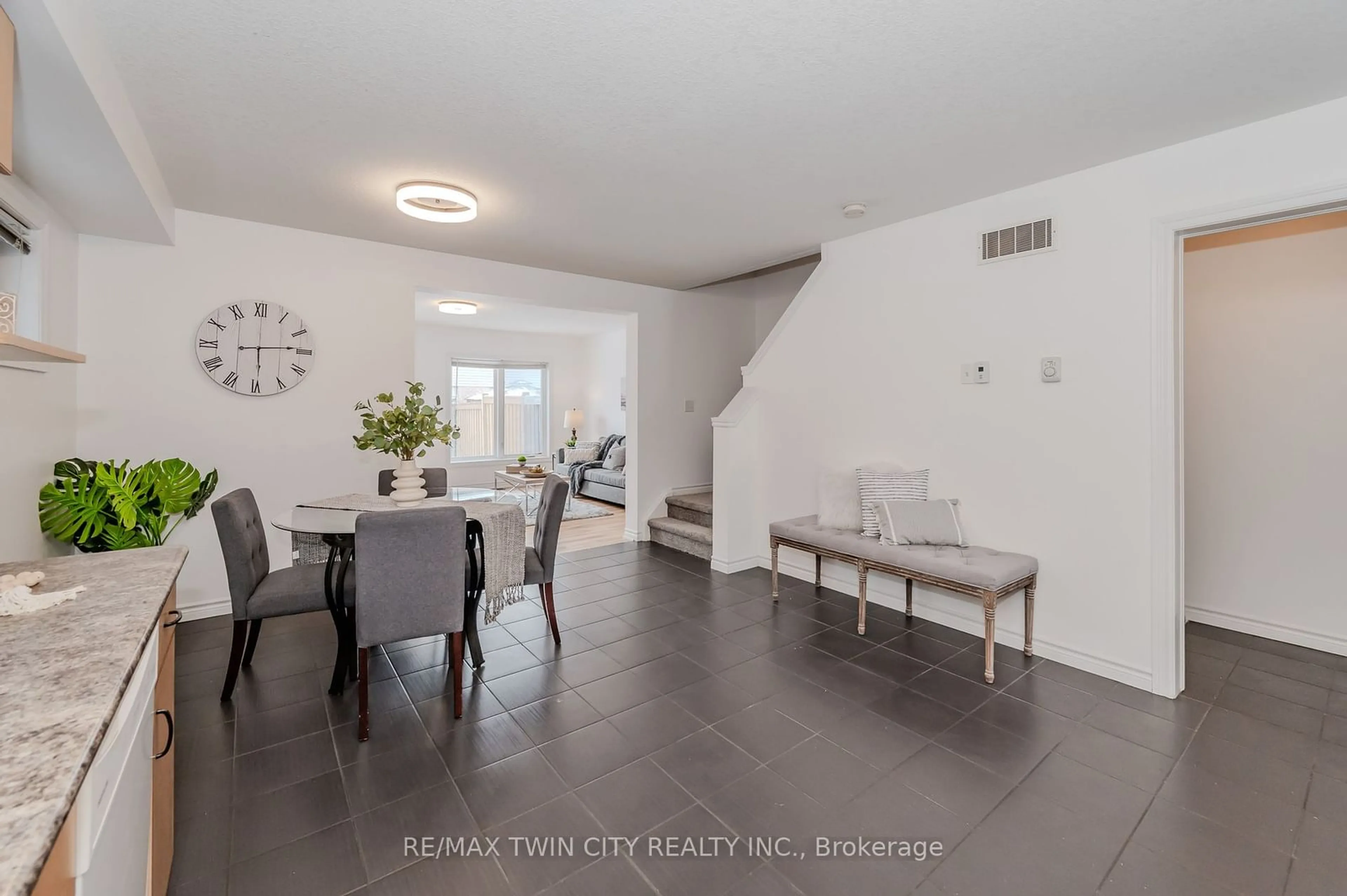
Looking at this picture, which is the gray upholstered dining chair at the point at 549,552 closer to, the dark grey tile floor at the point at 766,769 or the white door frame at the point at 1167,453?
the dark grey tile floor at the point at 766,769

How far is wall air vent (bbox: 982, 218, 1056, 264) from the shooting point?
295 cm

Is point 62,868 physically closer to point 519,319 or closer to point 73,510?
point 73,510

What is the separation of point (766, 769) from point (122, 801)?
176 cm

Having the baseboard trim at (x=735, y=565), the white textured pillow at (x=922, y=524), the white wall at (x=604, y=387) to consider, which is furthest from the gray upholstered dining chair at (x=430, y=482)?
the white wall at (x=604, y=387)

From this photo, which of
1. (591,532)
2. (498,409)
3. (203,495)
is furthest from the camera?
(498,409)

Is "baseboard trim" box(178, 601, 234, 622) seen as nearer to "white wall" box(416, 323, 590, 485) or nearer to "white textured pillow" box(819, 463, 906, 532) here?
"white textured pillow" box(819, 463, 906, 532)

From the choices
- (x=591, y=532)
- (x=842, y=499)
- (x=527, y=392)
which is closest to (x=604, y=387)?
(x=527, y=392)

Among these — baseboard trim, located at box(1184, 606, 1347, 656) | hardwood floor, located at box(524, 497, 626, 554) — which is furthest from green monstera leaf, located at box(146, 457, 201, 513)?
baseboard trim, located at box(1184, 606, 1347, 656)

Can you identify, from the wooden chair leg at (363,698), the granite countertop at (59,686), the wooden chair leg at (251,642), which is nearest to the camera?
the granite countertop at (59,686)

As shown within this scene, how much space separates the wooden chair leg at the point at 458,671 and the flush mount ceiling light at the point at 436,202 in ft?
7.13

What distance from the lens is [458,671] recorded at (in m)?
2.38

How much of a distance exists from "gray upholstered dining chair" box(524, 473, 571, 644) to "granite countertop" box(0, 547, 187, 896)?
5.41ft

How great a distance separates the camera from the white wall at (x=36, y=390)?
2.40 metres

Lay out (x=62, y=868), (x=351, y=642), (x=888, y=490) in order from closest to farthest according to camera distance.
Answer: (x=62, y=868)
(x=351, y=642)
(x=888, y=490)
